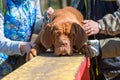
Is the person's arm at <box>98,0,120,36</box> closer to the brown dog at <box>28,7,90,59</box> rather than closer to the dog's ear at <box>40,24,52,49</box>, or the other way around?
the brown dog at <box>28,7,90,59</box>

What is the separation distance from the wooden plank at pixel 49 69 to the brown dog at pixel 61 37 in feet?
0.31

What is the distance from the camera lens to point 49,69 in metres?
2.22

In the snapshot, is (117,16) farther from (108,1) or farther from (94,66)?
(94,66)

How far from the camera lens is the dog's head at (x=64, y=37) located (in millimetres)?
2705

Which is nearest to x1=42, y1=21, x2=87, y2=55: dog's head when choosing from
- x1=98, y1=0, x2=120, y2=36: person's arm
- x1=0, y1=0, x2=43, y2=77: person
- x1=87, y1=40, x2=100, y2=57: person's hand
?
x1=87, y1=40, x2=100, y2=57: person's hand

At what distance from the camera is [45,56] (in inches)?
108

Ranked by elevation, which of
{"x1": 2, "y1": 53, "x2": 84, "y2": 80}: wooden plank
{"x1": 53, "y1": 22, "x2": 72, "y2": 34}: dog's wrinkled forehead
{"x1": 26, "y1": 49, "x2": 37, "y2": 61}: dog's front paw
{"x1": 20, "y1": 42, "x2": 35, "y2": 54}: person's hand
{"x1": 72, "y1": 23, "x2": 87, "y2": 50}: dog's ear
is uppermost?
{"x1": 53, "y1": 22, "x2": 72, "y2": 34}: dog's wrinkled forehead

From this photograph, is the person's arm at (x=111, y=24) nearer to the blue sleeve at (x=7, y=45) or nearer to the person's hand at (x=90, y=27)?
the person's hand at (x=90, y=27)

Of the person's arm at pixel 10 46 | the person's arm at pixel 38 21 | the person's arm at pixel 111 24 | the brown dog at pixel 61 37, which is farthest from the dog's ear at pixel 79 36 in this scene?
the person's arm at pixel 38 21

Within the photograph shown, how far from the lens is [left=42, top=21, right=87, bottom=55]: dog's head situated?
2705 mm

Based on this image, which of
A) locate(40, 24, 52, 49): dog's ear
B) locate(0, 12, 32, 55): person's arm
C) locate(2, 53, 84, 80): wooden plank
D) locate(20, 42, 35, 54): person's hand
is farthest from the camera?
locate(0, 12, 32, 55): person's arm

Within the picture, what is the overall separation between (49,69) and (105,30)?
37.7 inches

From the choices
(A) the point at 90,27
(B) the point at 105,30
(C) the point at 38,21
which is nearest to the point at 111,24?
(B) the point at 105,30

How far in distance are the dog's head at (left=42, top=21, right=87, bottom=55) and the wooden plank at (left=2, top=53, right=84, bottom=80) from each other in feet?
0.28
